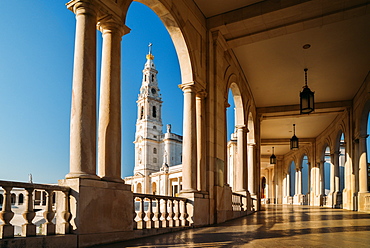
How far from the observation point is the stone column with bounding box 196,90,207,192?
1033 centimetres

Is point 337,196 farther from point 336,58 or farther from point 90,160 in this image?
point 90,160

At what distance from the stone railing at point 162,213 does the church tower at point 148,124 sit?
80.1 meters

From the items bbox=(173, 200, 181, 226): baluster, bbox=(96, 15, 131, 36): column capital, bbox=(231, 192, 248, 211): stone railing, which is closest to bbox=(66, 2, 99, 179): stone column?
bbox=(96, 15, 131, 36): column capital

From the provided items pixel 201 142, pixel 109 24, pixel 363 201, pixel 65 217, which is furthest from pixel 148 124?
pixel 65 217

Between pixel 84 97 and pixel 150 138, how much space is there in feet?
284

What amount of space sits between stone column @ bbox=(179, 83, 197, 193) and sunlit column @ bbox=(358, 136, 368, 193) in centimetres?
1222

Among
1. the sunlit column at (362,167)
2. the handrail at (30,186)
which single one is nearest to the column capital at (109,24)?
the handrail at (30,186)

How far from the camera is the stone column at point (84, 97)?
18.6ft

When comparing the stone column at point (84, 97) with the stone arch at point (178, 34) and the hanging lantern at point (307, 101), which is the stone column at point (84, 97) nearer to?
the stone arch at point (178, 34)

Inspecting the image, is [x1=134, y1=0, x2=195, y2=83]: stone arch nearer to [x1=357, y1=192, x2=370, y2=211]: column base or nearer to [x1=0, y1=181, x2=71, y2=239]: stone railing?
[x1=0, y1=181, x2=71, y2=239]: stone railing

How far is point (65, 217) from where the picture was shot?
5395mm

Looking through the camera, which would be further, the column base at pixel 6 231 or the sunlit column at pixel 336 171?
the sunlit column at pixel 336 171

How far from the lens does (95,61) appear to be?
6.20 meters

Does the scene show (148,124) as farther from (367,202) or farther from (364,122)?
(367,202)
